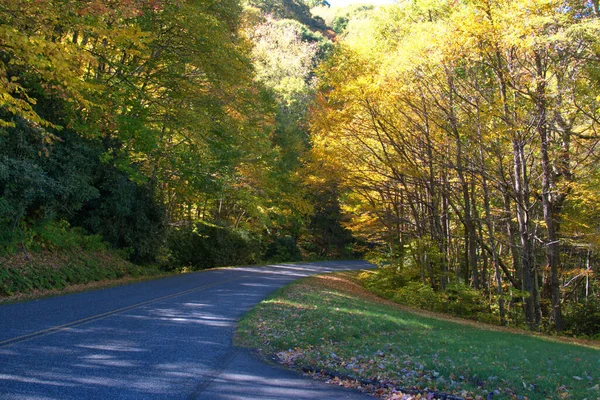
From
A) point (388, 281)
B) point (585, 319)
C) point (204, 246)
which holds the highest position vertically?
point (204, 246)

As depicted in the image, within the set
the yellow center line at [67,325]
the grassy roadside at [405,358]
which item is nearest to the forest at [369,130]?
the yellow center line at [67,325]

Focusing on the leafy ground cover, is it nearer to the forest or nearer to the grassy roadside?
the forest

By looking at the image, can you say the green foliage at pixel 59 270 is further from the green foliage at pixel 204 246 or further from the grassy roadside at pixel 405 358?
the green foliage at pixel 204 246

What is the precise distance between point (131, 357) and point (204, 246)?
2382 centimetres

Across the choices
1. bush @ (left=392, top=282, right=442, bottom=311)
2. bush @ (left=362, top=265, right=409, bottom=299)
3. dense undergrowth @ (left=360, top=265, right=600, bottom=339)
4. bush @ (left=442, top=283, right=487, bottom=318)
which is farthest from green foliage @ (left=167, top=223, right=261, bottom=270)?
bush @ (left=442, top=283, right=487, bottom=318)

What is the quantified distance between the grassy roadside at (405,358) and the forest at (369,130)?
239 inches

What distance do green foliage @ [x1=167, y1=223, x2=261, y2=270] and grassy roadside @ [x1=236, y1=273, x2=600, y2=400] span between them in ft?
61.4

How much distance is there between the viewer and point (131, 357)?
6.54 m

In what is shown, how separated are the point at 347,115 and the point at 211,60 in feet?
18.7

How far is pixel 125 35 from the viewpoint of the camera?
9523 mm

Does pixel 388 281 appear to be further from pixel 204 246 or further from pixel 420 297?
pixel 204 246

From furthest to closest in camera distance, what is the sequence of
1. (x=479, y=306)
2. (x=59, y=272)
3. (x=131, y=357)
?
(x=479, y=306) < (x=59, y=272) < (x=131, y=357)

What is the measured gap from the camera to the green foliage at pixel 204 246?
95.8 feet

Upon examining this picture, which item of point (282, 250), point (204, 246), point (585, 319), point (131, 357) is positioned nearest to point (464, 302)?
point (585, 319)
